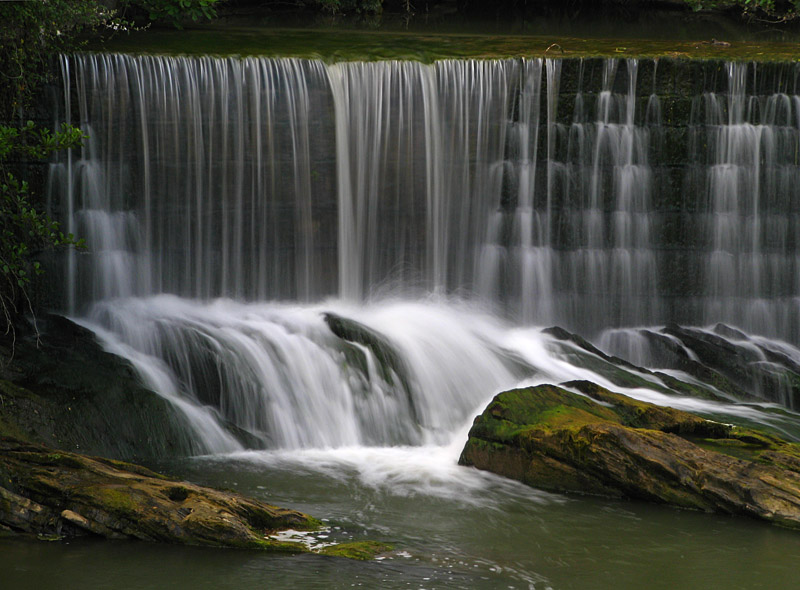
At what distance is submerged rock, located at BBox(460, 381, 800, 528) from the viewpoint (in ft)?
22.4

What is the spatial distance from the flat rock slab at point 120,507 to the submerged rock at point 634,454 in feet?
6.55

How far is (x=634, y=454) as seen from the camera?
23.2 feet

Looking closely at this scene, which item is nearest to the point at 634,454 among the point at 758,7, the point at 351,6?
the point at 758,7

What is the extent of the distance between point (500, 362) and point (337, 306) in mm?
2110

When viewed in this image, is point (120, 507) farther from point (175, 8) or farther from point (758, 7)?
point (758, 7)

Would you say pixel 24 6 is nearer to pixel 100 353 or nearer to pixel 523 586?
pixel 100 353

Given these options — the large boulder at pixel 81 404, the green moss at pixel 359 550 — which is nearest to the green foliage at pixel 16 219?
the large boulder at pixel 81 404

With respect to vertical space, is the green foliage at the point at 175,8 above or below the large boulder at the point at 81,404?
above

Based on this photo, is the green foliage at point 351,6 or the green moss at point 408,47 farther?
the green foliage at point 351,6

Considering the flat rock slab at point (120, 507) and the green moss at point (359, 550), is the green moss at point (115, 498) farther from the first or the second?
the green moss at point (359, 550)

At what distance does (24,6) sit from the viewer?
8.24 metres

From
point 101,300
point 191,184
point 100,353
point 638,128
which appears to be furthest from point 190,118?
point 638,128

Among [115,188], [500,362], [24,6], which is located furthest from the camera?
[115,188]

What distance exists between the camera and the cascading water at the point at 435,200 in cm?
1020
